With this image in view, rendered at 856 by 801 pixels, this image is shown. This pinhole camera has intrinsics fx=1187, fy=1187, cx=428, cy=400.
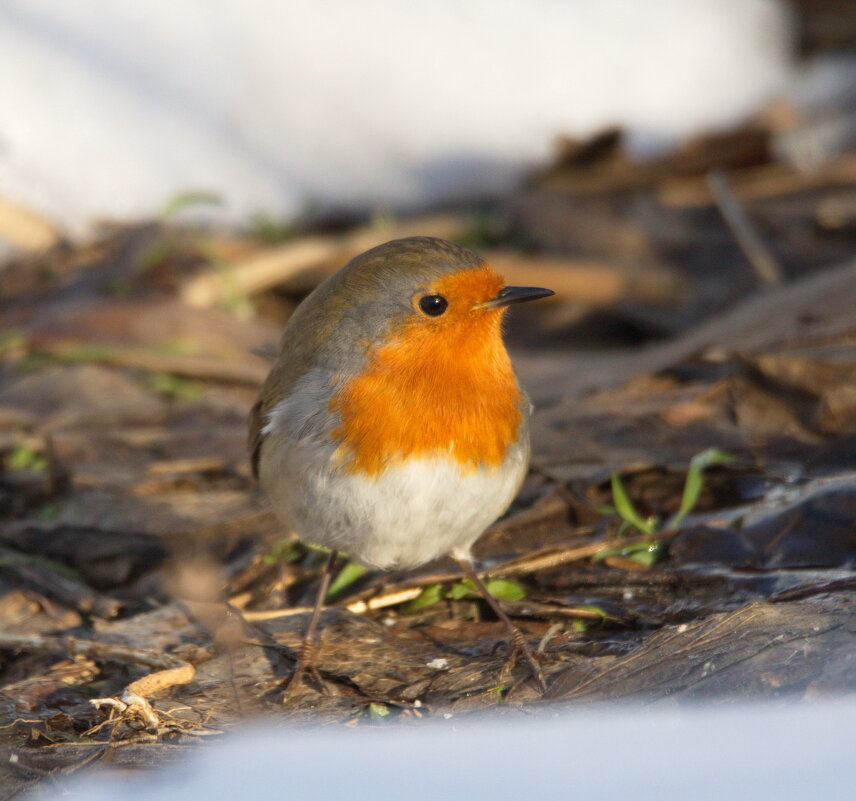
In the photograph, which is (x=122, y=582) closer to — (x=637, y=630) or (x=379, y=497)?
(x=379, y=497)

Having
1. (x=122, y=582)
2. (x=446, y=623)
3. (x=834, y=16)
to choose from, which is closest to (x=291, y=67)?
(x=834, y=16)

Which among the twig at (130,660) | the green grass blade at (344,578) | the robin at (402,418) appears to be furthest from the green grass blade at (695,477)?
the twig at (130,660)

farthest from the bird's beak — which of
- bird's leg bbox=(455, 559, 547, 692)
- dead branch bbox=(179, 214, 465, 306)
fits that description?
dead branch bbox=(179, 214, 465, 306)

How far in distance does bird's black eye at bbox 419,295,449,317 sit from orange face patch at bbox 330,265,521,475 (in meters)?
0.01

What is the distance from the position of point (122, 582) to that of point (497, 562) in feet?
3.90

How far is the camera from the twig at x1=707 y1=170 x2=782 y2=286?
5.35 m

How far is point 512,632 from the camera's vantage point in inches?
113

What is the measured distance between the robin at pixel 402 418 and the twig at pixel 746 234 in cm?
251

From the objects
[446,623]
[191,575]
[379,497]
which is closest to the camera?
[379,497]

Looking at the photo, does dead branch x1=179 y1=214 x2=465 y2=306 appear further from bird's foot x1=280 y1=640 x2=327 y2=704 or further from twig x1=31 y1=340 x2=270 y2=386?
bird's foot x1=280 y1=640 x2=327 y2=704

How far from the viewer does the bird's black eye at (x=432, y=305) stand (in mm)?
3059

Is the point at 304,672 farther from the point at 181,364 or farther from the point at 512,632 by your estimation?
the point at 181,364

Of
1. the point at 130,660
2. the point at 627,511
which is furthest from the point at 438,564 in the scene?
the point at 130,660

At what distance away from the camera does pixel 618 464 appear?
367 centimetres
